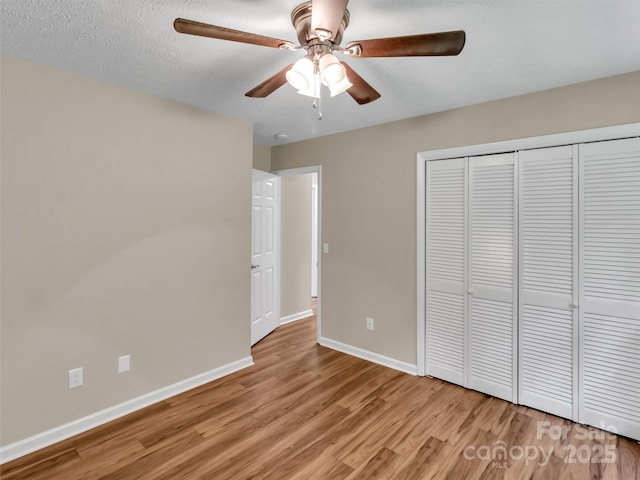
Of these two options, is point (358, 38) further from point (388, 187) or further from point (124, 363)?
point (124, 363)

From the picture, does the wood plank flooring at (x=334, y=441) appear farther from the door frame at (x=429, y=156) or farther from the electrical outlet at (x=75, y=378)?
the door frame at (x=429, y=156)

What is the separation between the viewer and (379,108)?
9.47 ft

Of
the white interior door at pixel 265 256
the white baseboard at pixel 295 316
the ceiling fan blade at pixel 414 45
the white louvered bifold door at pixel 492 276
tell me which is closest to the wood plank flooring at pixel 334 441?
the white louvered bifold door at pixel 492 276

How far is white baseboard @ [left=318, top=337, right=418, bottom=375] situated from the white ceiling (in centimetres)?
235

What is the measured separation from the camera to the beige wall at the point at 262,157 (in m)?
4.12

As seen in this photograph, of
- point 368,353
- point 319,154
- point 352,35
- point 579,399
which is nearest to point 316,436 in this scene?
point 368,353

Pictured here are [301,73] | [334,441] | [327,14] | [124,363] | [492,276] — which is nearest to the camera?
[327,14]

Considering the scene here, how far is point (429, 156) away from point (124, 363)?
2.99m

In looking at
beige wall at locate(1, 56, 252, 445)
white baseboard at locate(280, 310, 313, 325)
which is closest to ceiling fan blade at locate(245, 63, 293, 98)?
beige wall at locate(1, 56, 252, 445)

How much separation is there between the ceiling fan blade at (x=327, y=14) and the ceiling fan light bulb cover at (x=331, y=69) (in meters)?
0.11

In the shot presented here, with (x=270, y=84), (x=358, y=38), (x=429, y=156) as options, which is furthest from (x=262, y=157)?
(x=358, y=38)

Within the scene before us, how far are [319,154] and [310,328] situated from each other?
2.23m

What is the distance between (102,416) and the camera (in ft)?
7.73

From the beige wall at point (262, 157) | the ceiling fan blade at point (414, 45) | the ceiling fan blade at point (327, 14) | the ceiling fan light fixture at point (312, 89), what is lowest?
the ceiling fan light fixture at point (312, 89)
